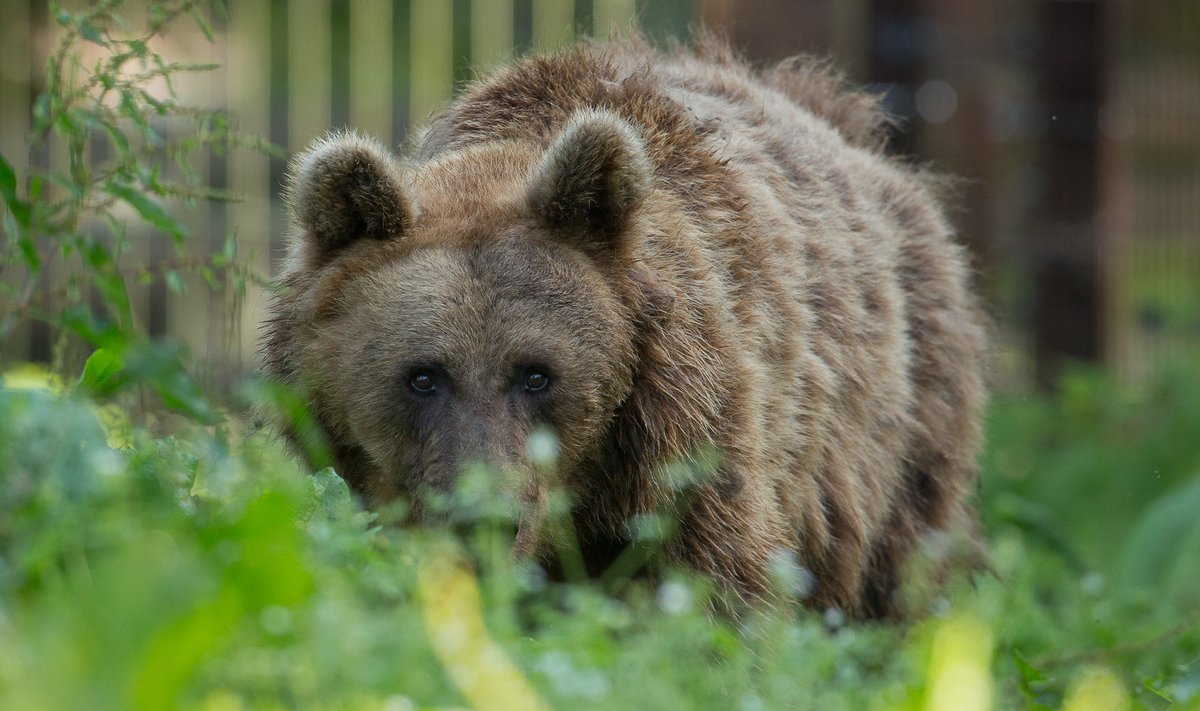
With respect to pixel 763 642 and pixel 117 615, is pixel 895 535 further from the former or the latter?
pixel 117 615

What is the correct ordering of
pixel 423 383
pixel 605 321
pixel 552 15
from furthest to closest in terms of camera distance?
pixel 552 15, pixel 605 321, pixel 423 383

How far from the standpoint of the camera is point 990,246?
9.78m

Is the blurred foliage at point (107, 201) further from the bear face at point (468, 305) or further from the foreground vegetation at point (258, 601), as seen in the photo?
the bear face at point (468, 305)

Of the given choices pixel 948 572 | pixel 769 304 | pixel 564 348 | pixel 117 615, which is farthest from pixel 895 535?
pixel 117 615

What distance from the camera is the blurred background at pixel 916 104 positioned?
32.1 feet

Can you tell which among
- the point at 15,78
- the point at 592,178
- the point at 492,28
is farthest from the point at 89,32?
the point at 15,78

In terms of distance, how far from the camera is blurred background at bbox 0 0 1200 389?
32.1 ft

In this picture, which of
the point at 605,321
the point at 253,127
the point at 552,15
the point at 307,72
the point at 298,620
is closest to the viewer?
the point at 298,620

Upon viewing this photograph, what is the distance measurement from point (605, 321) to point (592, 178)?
0.41 metres

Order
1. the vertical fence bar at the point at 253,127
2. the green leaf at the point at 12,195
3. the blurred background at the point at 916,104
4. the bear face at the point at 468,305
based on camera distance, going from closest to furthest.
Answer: the green leaf at the point at 12,195, the bear face at the point at 468,305, the blurred background at the point at 916,104, the vertical fence bar at the point at 253,127

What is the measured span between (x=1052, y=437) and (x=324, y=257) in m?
5.94

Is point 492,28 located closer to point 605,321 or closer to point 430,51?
point 430,51

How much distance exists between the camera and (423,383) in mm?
4172

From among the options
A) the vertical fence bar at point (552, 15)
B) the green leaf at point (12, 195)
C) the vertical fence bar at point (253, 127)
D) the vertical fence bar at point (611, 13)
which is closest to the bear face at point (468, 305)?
the green leaf at point (12, 195)
